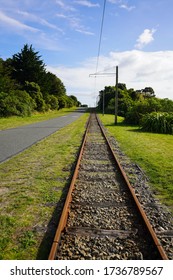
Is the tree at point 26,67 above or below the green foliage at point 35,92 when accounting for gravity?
above

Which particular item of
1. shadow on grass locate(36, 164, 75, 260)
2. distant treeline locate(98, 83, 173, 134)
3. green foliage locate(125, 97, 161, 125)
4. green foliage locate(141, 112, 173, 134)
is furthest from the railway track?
green foliage locate(125, 97, 161, 125)

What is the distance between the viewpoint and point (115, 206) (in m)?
5.75

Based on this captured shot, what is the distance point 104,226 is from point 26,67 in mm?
52303

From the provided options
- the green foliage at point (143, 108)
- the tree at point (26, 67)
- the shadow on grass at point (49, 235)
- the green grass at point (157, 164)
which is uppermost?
the tree at point (26, 67)

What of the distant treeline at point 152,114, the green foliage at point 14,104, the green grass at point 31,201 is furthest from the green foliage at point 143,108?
the green grass at point 31,201

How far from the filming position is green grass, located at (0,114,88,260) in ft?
14.0

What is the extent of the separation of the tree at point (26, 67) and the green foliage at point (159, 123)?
1424 inches

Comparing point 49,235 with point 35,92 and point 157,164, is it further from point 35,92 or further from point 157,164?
point 35,92

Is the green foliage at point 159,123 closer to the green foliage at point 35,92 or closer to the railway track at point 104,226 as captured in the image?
the railway track at point 104,226

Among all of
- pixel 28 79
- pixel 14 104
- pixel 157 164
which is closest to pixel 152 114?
pixel 157 164

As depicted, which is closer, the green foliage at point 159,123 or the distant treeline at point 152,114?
the green foliage at point 159,123

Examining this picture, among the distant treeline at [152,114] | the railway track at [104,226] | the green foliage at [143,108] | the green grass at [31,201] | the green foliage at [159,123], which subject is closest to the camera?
the railway track at [104,226]

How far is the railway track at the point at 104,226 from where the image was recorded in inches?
157
